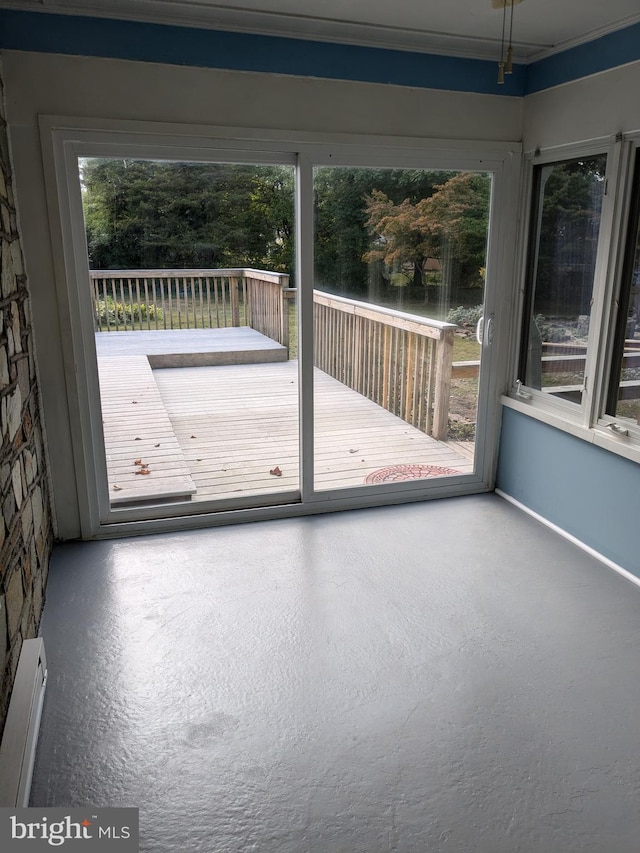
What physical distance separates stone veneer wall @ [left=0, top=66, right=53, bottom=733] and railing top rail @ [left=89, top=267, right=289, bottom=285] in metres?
0.43

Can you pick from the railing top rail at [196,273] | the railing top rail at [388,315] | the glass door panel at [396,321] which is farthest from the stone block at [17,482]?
the railing top rail at [388,315]

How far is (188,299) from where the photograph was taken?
3379 millimetres

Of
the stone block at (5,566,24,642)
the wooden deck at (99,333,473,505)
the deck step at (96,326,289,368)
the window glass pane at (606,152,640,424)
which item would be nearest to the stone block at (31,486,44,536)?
the stone block at (5,566,24,642)

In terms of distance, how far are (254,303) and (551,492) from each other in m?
1.92

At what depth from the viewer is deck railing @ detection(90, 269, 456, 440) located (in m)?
3.29

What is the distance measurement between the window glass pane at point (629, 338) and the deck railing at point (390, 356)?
1018 millimetres

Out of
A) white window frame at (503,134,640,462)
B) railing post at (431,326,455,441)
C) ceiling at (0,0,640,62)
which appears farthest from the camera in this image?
railing post at (431,326,455,441)

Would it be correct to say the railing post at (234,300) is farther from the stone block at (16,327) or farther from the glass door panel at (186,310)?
the stone block at (16,327)

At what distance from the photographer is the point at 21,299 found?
2.76m

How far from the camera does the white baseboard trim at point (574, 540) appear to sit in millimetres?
2986

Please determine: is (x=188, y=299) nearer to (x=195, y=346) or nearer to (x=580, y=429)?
(x=195, y=346)

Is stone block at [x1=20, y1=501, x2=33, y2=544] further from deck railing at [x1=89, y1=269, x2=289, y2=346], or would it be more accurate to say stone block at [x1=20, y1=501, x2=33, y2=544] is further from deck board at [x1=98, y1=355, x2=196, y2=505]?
deck railing at [x1=89, y1=269, x2=289, y2=346]

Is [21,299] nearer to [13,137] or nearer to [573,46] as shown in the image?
[13,137]

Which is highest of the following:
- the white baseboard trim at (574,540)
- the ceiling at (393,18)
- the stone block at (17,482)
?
the ceiling at (393,18)
